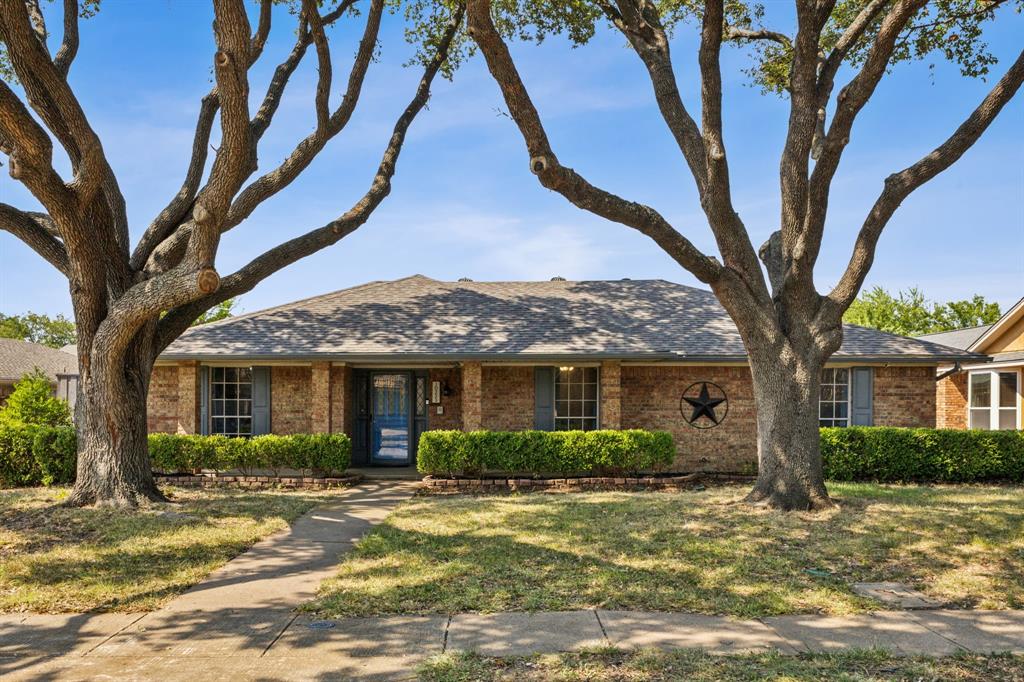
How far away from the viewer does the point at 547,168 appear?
7.80 m

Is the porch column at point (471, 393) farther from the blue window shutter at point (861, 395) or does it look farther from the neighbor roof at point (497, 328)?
the blue window shutter at point (861, 395)

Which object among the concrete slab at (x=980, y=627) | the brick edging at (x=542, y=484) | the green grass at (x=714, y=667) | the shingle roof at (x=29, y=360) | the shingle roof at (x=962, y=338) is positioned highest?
the shingle roof at (x=962, y=338)

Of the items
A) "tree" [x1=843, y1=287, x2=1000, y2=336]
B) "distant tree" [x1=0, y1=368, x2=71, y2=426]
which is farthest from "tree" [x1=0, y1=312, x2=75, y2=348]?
"tree" [x1=843, y1=287, x2=1000, y2=336]

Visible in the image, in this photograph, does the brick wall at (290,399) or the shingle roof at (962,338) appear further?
the shingle roof at (962,338)

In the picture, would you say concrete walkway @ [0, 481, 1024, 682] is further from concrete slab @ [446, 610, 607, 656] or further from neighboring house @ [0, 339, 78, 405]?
neighboring house @ [0, 339, 78, 405]

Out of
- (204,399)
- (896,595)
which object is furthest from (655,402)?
(204,399)

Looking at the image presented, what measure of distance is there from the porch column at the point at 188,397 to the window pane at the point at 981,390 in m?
21.2

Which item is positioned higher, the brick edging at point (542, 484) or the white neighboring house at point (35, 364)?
the white neighboring house at point (35, 364)

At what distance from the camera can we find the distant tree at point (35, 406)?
15.7 metres

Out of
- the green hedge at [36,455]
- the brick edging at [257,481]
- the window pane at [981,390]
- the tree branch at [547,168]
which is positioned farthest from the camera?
the window pane at [981,390]

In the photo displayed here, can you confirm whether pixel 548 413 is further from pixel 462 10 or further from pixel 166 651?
pixel 166 651

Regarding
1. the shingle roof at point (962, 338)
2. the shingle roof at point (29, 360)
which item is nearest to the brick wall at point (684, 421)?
the shingle roof at point (962, 338)

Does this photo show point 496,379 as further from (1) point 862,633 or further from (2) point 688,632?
(1) point 862,633

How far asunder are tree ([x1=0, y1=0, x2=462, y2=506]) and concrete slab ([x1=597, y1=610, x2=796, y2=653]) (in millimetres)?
5990
